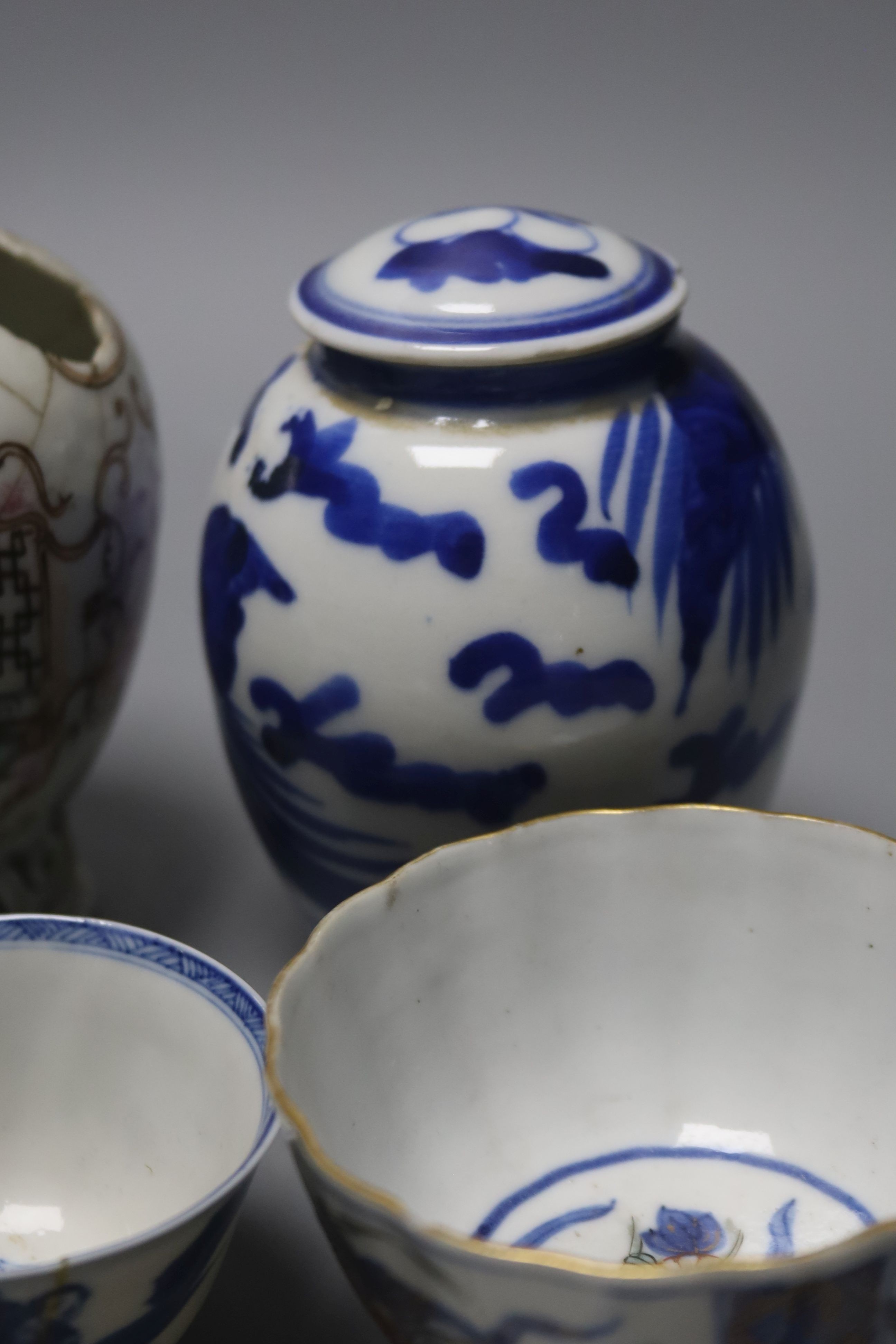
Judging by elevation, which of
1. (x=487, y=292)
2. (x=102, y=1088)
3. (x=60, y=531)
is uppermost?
(x=487, y=292)

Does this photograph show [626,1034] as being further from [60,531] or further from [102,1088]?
[60,531]

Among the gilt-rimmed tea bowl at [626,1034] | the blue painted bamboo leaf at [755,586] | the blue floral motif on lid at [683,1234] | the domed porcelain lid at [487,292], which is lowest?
the blue floral motif on lid at [683,1234]

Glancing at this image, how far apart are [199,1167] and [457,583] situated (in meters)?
0.36

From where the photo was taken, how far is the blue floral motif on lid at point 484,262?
1038 mm

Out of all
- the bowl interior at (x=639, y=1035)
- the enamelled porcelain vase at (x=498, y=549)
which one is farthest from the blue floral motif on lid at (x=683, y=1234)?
the enamelled porcelain vase at (x=498, y=549)

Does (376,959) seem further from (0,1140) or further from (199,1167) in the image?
(0,1140)

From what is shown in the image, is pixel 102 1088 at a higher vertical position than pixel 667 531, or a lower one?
lower

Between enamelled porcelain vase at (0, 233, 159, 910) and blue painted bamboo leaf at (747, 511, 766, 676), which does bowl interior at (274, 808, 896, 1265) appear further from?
enamelled porcelain vase at (0, 233, 159, 910)

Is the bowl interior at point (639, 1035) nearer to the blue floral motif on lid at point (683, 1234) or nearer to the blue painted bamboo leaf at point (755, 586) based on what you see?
the blue floral motif on lid at point (683, 1234)

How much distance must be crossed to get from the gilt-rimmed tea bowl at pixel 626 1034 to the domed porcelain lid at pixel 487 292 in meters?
0.28

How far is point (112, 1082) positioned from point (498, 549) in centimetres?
38

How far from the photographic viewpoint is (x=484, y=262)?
3.43ft

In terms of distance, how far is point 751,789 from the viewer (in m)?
1.15

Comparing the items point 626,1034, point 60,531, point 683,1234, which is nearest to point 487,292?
point 60,531
